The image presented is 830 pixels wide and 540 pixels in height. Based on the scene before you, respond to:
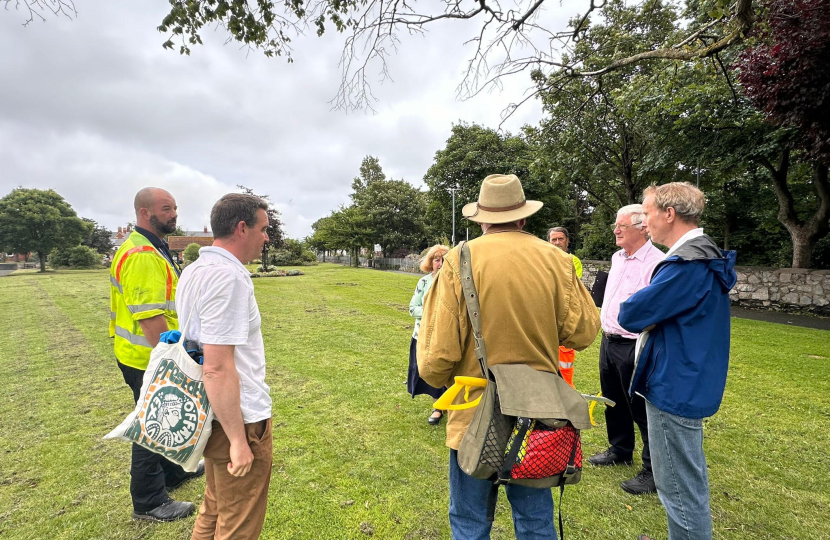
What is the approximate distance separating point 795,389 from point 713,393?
4.92m

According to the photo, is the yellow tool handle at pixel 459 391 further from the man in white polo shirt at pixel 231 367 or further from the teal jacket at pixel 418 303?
the teal jacket at pixel 418 303

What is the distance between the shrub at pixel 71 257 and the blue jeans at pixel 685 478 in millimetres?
50117

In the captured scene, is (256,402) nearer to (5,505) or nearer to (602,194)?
(5,505)

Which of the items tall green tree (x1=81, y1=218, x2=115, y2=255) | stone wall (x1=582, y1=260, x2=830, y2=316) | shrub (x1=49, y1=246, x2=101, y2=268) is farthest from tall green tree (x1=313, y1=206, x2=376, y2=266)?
tall green tree (x1=81, y1=218, x2=115, y2=255)

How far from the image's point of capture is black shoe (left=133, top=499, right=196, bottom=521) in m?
2.64

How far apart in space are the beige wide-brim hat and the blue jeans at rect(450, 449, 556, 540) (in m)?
1.12

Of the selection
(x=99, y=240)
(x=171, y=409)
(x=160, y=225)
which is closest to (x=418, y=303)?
(x=160, y=225)

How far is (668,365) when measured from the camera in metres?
1.94

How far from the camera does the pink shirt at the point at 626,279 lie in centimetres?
298

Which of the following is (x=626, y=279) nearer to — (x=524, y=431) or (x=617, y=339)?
(x=617, y=339)

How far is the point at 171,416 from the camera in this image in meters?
1.57

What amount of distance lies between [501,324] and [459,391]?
0.37 m

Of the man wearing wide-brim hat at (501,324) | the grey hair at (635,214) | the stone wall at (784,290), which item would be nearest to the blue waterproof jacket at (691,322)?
the man wearing wide-brim hat at (501,324)

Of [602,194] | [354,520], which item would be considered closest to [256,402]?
[354,520]
